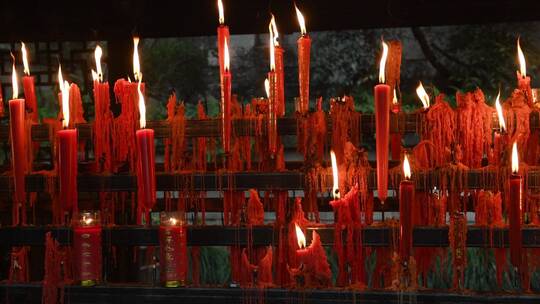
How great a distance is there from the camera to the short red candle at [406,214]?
2594 millimetres

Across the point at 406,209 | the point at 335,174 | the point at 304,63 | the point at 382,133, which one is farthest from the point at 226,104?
the point at 406,209

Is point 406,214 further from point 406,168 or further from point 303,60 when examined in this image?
point 303,60

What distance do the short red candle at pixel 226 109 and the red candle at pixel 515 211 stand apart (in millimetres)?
931

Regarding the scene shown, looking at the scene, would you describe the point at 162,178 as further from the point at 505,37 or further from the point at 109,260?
the point at 505,37

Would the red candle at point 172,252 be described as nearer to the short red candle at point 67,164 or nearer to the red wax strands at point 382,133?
the short red candle at point 67,164

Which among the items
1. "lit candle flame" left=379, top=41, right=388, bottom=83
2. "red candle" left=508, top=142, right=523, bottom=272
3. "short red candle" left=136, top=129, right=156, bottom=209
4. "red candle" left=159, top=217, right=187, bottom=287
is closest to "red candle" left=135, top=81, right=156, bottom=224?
"short red candle" left=136, top=129, right=156, bottom=209

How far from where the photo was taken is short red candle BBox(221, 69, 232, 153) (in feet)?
9.21

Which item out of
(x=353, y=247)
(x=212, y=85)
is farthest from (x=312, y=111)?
(x=212, y=85)

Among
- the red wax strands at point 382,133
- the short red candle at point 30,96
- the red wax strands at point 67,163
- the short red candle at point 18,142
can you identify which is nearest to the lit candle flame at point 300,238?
the red wax strands at point 382,133

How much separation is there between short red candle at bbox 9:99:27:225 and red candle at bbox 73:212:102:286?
236 mm

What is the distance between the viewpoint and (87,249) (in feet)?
9.74

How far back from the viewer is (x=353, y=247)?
2.87 m

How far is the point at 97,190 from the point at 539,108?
1.59 m

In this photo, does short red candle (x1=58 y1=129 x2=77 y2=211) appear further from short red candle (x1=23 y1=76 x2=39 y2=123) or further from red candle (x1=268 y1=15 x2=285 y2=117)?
red candle (x1=268 y1=15 x2=285 y2=117)
